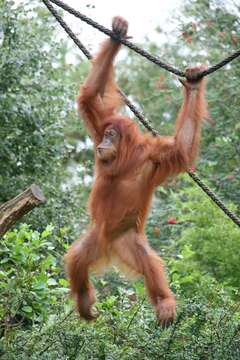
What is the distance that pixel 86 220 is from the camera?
9.44 metres

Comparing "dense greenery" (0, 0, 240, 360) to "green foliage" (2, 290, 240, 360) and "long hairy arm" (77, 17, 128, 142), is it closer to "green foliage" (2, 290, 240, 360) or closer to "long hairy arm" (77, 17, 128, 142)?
"green foliage" (2, 290, 240, 360)

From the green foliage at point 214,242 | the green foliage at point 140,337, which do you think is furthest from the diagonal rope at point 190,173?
the green foliage at point 214,242

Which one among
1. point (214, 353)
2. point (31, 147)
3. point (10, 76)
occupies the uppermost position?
point (10, 76)

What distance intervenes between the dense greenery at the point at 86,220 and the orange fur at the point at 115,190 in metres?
0.45

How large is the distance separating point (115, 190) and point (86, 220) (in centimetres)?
442

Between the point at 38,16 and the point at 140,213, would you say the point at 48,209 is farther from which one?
the point at 140,213

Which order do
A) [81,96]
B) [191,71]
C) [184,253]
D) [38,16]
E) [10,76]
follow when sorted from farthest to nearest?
[38,16] < [10,76] < [184,253] < [81,96] < [191,71]

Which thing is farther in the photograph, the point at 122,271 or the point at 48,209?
the point at 48,209

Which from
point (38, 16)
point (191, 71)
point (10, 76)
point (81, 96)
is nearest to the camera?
point (191, 71)

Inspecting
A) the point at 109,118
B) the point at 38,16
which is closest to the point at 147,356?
the point at 109,118

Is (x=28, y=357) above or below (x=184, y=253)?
above

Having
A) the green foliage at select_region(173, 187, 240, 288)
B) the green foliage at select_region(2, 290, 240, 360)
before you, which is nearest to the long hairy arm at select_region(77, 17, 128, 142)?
the green foliage at select_region(2, 290, 240, 360)

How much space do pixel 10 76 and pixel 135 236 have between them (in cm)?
336

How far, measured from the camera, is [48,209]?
833cm
